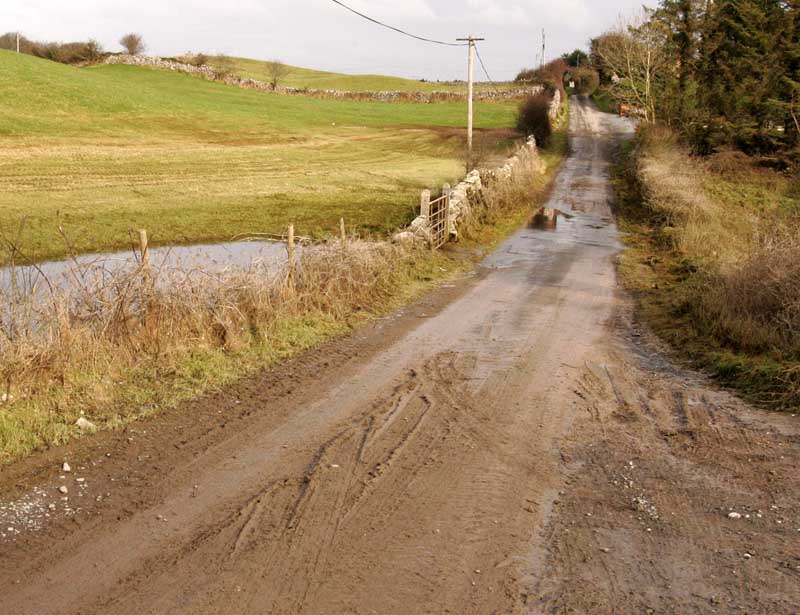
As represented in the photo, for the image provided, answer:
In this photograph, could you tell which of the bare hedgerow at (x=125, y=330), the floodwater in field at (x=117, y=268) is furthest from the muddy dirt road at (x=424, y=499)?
the floodwater in field at (x=117, y=268)

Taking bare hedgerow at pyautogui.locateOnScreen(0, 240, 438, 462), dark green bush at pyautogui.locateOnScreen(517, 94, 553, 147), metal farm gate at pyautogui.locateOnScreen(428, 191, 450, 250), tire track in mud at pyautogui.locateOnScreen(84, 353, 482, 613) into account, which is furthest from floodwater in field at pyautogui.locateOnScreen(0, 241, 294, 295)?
dark green bush at pyautogui.locateOnScreen(517, 94, 553, 147)

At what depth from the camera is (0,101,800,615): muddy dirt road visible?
5266mm

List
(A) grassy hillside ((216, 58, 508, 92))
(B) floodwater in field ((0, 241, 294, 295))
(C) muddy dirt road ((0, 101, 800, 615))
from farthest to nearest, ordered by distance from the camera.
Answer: (A) grassy hillside ((216, 58, 508, 92))
(B) floodwater in field ((0, 241, 294, 295))
(C) muddy dirt road ((0, 101, 800, 615))

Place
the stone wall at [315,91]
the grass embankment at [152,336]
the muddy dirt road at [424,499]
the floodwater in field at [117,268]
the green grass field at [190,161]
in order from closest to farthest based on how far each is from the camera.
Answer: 1. the muddy dirt road at [424,499]
2. the grass embankment at [152,336]
3. the floodwater in field at [117,268]
4. the green grass field at [190,161]
5. the stone wall at [315,91]

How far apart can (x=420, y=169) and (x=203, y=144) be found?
40.7ft

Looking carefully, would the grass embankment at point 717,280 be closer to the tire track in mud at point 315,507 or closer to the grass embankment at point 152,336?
the tire track in mud at point 315,507

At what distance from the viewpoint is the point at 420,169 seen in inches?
1678

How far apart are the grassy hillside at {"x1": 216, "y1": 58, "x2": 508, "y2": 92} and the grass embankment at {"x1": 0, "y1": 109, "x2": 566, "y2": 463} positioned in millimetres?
92468

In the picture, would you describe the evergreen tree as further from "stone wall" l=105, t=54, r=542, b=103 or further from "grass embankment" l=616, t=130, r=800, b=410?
"stone wall" l=105, t=54, r=542, b=103

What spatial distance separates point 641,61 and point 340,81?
6652 centimetres

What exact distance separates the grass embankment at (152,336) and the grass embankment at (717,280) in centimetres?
517

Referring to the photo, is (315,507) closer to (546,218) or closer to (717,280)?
(717,280)

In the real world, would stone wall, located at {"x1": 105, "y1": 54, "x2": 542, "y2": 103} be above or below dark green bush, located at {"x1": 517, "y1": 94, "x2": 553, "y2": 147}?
above

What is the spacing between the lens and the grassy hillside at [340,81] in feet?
344
